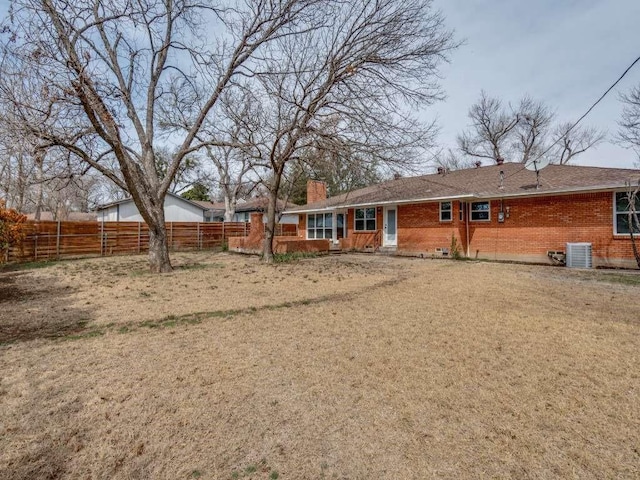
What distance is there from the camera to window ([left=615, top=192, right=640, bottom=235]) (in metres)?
11.2

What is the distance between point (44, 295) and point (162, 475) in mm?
7702

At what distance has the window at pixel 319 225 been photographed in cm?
2130

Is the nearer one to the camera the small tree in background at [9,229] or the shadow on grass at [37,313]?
the shadow on grass at [37,313]

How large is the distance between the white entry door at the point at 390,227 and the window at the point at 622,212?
27.3 ft

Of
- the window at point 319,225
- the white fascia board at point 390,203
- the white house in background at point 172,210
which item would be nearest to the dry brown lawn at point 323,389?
the white fascia board at point 390,203

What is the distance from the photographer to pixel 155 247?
11.4 metres

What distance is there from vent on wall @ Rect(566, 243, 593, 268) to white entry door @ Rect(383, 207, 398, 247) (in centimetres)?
724

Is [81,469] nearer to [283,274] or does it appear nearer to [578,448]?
[578,448]

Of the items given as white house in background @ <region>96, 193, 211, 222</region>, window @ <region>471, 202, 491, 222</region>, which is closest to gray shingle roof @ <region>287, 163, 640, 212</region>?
window @ <region>471, 202, 491, 222</region>

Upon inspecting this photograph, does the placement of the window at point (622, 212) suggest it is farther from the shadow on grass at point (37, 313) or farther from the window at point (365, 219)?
the shadow on grass at point (37, 313)

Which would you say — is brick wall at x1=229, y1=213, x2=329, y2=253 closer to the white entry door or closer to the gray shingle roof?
the gray shingle roof

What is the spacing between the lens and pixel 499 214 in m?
13.9

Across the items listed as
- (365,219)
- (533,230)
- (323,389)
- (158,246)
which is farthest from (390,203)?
(323,389)

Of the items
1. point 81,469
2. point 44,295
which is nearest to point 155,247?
point 44,295
